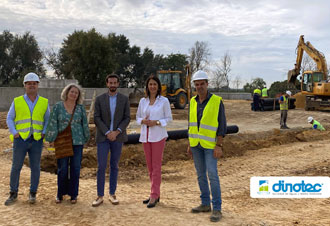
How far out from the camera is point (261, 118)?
2028 centimetres

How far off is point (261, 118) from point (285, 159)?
1153cm

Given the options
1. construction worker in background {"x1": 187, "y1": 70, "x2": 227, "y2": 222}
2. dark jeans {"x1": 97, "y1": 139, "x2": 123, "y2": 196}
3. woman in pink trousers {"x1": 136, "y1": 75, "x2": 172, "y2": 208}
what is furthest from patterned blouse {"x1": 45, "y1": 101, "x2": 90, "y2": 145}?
construction worker in background {"x1": 187, "y1": 70, "x2": 227, "y2": 222}

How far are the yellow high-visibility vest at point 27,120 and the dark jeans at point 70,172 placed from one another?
52 cm

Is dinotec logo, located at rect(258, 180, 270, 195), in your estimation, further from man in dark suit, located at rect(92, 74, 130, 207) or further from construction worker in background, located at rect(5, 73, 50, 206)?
construction worker in background, located at rect(5, 73, 50, 206)

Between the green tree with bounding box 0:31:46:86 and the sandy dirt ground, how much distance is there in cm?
2782

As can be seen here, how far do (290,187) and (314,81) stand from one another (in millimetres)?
18786

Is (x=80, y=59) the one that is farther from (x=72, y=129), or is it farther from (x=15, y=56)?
(x=72, y=129)

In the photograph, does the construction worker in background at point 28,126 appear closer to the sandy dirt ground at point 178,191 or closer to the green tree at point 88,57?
the sandy dirt ground at point 178,191

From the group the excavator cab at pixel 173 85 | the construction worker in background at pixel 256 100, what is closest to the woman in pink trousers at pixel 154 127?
the excavator cab at pixel 173 85

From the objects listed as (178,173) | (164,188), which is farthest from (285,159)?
(164,188)

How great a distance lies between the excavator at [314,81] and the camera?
21.8 meters

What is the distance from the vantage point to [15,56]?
3772cm

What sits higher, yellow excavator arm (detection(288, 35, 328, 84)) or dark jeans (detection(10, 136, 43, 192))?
yellow excavator arm (detection(288, 35, 328, 84))

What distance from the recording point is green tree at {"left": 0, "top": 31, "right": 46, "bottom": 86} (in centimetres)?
3688
